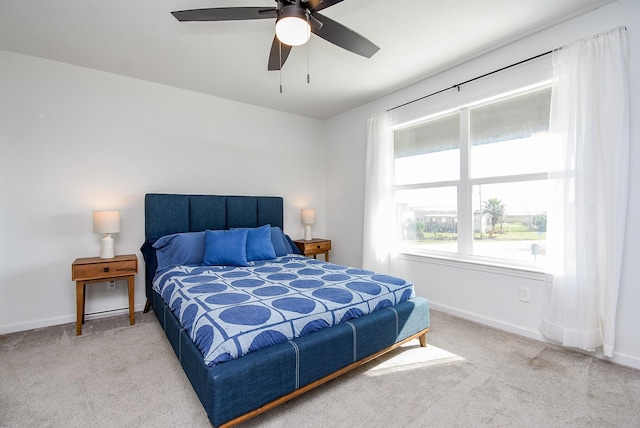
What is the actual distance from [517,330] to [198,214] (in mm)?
3613

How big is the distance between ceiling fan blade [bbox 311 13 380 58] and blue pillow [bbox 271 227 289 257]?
2.34 m

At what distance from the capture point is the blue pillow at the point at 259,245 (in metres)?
3.26

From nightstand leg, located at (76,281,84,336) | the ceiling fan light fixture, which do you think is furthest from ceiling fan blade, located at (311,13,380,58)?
nightstand leg, located at (76,281,84,336)

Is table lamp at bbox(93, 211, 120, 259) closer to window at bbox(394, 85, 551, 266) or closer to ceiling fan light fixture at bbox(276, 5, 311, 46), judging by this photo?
ceiling fan light fixture at bbox(276, 5, 311, 46)

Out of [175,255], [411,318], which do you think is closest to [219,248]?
[175,255]

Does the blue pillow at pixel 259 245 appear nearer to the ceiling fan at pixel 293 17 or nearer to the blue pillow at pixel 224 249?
the blue pillow at pixel 224 249

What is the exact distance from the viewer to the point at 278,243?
12.1 feet

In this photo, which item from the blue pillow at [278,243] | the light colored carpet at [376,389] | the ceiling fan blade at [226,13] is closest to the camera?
the light colored carpet at [376,389]

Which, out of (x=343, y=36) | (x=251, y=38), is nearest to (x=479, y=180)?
(x=343, y=36)

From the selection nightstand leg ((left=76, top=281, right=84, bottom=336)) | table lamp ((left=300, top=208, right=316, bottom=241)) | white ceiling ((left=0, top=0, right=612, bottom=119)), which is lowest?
nightstand leg ((left=76, top=281, right=84, bottom=336))

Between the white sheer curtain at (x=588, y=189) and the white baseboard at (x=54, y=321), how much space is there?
4190mm

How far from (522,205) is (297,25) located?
8.39 ft

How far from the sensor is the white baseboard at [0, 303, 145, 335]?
108 inches

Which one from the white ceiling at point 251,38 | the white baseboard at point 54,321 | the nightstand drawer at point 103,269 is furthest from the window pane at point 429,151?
the white baseboard at point 54,321
